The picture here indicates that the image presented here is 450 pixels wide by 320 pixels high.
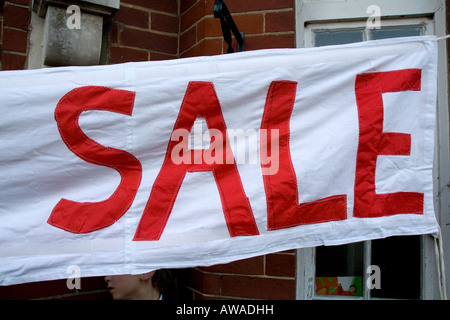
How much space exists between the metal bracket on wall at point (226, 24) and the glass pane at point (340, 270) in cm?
115

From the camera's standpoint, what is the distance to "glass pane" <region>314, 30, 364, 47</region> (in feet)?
6.72

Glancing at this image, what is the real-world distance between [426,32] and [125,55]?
5.30 feet

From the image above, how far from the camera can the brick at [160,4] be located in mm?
2205

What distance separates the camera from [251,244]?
1446 mm

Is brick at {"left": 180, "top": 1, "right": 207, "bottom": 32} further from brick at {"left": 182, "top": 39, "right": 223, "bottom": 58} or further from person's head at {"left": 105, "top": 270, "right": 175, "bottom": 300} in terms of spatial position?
person's head at {"left": 105, "top": 270, "right": 175, "bottom": 300}

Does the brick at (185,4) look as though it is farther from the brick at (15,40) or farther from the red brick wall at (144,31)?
the brick at (15,40)

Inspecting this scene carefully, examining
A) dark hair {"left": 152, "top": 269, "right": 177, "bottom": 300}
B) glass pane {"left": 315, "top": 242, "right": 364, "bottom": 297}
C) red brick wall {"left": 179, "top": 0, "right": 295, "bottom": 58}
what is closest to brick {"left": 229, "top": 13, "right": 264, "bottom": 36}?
red brick wall {"left": 179, "top": 0, "right": 295, "bottom": 58}

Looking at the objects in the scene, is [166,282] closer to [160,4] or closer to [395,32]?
[160,4]

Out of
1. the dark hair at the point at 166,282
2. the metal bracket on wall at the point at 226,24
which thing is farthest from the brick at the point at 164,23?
the dark hair at the point at 166,282

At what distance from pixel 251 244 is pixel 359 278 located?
2.79 feet

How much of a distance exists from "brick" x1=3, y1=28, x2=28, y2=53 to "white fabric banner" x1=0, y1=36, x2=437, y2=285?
0.56 m

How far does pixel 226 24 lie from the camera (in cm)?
174

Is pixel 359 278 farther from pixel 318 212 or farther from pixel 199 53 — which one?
pixel 199 53
